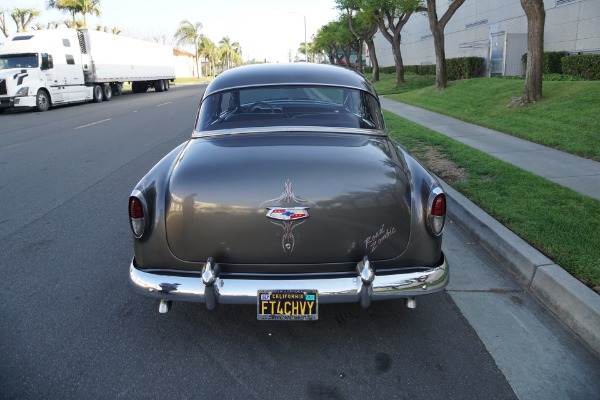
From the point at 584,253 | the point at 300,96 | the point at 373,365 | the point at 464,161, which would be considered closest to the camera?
the point at 373,365

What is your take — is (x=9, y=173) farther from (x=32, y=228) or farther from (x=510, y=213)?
(x=510, y=213)

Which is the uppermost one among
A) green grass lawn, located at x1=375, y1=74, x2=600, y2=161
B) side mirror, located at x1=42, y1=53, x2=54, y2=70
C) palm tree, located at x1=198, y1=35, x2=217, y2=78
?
palm tree, located at x1=198, y1=35, x2=217, y2=78

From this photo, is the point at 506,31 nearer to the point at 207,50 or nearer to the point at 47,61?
the point at 47,61

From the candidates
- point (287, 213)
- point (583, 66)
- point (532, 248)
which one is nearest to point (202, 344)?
point (287, 213)

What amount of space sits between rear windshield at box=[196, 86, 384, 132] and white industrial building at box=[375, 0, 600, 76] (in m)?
18.3

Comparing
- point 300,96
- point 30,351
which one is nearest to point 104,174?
point 300,96

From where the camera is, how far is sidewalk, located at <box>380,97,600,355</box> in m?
3.21

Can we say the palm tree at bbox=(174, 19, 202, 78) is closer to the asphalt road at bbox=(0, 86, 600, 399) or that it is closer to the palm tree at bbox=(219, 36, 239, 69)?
the palm tree at bbox=(219, 36, 239, 69)

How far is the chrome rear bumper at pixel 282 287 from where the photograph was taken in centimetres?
280

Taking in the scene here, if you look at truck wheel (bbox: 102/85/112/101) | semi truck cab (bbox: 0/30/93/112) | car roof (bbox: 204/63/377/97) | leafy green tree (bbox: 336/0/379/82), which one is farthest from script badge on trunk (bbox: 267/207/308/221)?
truck wheel (bbox: 102/85/112/101)

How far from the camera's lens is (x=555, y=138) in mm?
8797

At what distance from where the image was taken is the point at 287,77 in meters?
4.34

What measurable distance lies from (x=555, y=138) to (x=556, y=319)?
6.46m

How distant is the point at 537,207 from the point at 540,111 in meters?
7.12
